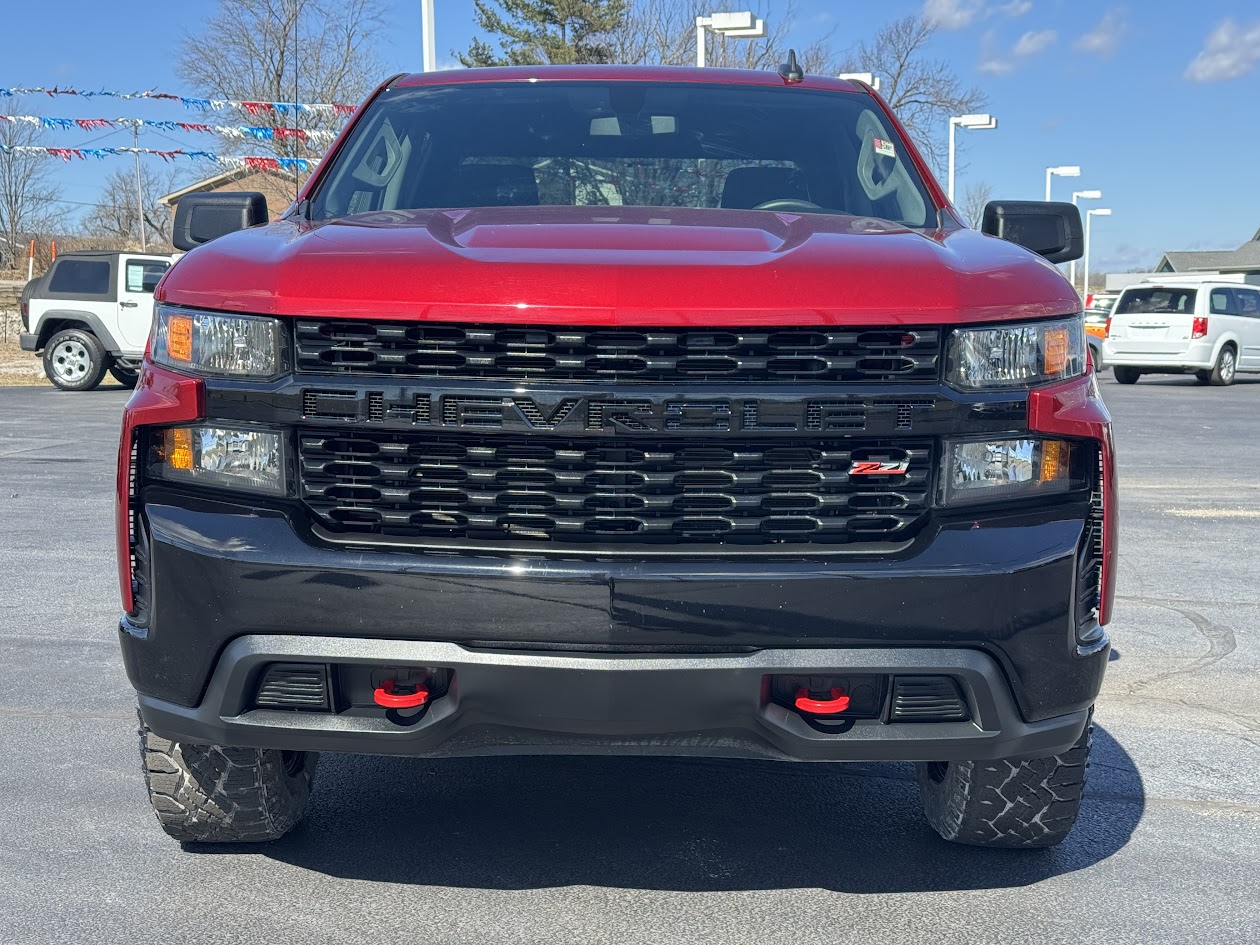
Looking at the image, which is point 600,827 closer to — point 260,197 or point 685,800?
point 685,800

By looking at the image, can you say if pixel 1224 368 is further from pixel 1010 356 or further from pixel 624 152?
Result: pixel 1010 356

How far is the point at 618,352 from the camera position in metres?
2.72

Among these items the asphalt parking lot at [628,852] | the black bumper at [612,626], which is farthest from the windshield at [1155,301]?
the black bumper at [612,626]

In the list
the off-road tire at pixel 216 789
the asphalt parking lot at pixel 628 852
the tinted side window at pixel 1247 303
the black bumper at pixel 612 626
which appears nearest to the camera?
the black bumper at pixel 612 626

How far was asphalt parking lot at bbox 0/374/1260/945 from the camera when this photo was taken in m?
3.04

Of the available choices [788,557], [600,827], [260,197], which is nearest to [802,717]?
[788,557]

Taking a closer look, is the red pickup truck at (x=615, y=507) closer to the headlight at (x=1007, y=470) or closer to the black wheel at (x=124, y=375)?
the headlight at (x=1007, y=470)

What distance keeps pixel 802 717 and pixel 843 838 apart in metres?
0.87

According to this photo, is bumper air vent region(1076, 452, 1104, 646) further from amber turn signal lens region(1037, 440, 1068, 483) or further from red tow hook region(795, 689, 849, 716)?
red tow hook region(795, 689, 849, 716)

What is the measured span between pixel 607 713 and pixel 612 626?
18cm

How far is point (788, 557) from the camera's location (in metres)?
2.74

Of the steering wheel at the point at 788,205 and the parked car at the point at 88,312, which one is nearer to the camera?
the steering wheel at the point at 788,205

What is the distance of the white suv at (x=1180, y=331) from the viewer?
23672 mm

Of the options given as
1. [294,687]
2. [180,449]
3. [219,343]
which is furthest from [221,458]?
[294,687]
